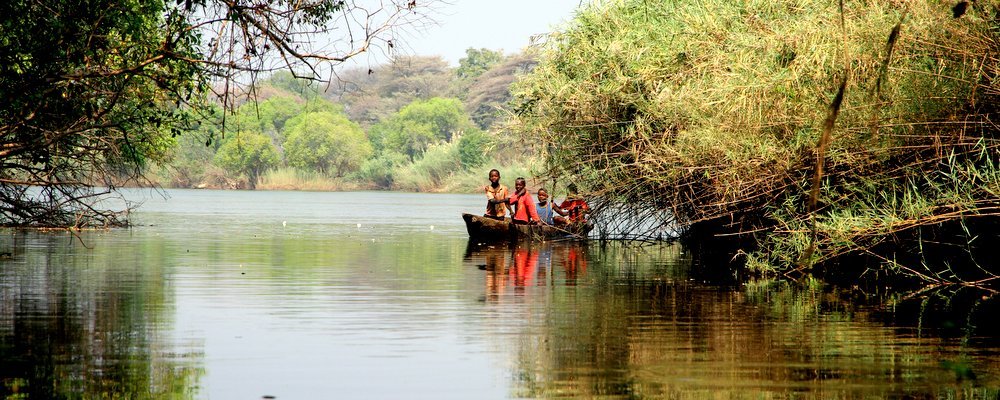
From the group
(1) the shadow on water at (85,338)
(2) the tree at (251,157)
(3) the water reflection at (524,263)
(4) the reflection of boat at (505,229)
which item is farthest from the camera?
(2) the tree at (251,157)

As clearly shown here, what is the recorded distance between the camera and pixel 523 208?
25.5m

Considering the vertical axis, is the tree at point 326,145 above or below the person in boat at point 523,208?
above

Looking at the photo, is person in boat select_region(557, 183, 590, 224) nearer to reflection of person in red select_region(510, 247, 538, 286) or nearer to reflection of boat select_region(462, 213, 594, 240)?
reflection of boat select_region(462, 213, 594, 240)

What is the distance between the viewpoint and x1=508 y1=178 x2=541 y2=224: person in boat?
25109 millimetres

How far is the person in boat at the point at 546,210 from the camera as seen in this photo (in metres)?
25.1

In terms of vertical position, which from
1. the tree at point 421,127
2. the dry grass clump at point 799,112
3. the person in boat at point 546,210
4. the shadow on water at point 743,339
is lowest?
the shadow on water at point 743,339

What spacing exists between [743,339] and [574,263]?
962 centimetres

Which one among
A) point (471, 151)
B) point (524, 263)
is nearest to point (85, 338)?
point (524, 263)

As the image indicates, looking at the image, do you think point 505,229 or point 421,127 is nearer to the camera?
point 505,229

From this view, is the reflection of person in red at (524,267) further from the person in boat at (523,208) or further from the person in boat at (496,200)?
the person in boat at (496,200)

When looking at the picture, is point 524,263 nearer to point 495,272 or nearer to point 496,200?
point 495,272


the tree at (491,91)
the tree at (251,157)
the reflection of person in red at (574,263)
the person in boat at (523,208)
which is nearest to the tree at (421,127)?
the tree at (491,91)

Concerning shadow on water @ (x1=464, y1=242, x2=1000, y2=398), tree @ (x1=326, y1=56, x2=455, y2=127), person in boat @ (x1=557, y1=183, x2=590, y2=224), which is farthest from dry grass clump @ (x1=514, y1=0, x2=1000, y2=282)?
tree @ (x1=326, y1=56, x2=455, y2=127)

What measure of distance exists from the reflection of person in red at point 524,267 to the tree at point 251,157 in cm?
6111
